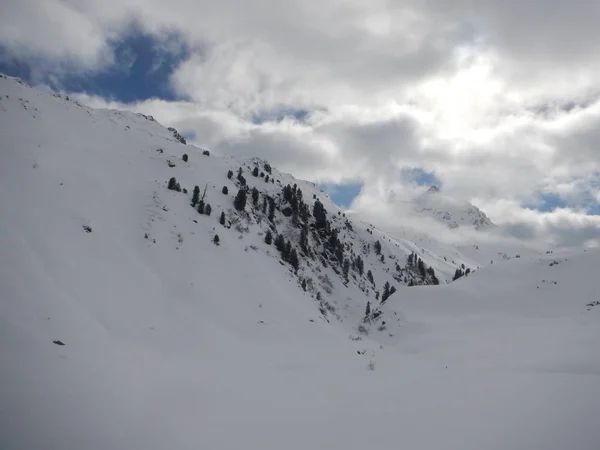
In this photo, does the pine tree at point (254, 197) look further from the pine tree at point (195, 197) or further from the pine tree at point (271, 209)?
the pine tree at point (195, 197)

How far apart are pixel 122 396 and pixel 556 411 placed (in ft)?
35.4

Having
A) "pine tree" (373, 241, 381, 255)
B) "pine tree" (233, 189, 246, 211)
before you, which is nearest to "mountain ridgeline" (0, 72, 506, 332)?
"pine tree" (233, 189, 246, 211)

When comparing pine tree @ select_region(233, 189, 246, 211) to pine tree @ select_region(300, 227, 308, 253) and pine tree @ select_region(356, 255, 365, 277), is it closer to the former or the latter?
pine tree @ select_region(300, 227, 308, 253)

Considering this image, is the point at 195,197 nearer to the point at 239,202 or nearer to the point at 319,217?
the point at 239,202

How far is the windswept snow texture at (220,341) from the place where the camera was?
749 cm

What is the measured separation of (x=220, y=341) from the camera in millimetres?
20641

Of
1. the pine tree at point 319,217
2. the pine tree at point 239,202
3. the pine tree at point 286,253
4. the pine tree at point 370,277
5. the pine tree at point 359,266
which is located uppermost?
the pine tree at point 319,217

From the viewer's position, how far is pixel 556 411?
25.1ft

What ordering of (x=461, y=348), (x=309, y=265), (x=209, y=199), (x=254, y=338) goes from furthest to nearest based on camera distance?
(x=309, y=265), (x=209, y=199), (x=254, y=338), (x=461, y=348)

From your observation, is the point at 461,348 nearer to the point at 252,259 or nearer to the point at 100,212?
the point at 252,259

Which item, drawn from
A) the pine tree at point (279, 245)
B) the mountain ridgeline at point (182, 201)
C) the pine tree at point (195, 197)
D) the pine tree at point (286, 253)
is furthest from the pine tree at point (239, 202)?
the pine tree at point (286, 253)

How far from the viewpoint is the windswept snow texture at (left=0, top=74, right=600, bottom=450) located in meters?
7.49

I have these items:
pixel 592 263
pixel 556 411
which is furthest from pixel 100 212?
pixel 592 263

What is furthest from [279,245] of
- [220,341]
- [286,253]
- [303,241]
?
[220,341]
